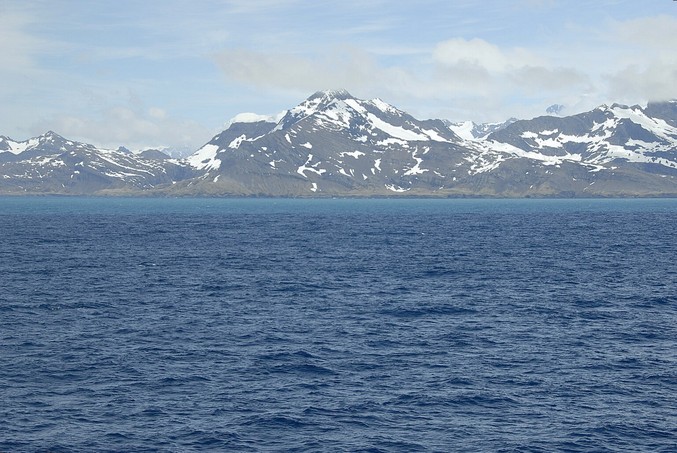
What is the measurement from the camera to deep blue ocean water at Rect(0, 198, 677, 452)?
49312mm

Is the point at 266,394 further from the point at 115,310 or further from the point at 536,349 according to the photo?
the point at 115,310

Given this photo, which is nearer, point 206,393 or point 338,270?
point 206,393

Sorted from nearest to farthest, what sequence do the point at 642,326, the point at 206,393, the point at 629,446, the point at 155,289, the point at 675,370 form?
the point at 629,446 → the point at 206,393 → the point at 675,370 → the point at 642,326 → the point at 155,289

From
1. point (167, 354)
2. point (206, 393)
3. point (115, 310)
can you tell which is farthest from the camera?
point (115, 310)

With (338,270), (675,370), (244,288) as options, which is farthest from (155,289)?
(675,370)

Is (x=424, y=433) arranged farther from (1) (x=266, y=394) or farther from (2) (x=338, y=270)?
(2) (x=338, y=270)

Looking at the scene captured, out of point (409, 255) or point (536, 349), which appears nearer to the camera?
point (536, 349)

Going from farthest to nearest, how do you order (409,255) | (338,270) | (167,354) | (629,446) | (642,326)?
(409,255) < (338,270) < (642,326) < (167,354) < (629,446)

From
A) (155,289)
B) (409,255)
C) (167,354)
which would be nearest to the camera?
(167,354)

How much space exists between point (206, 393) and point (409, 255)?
9999cm

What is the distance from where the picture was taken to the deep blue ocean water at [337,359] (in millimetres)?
49312

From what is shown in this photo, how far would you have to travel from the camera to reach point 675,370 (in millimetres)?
63219

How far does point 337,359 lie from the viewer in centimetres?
6688

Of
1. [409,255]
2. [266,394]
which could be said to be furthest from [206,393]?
[409,255]
